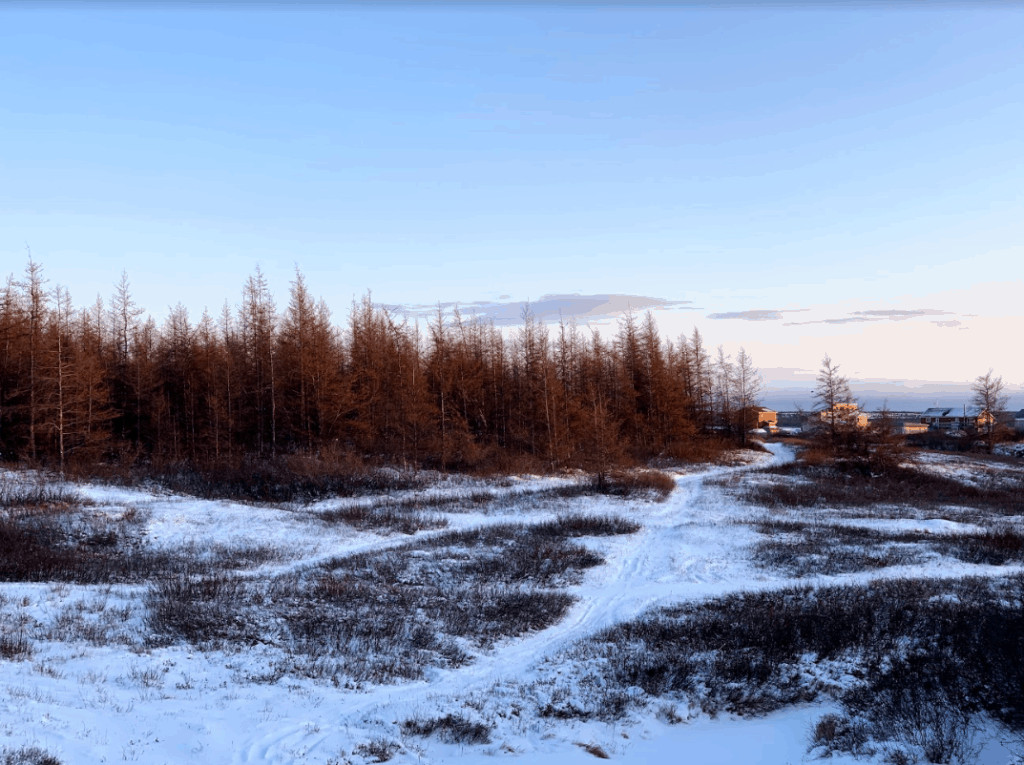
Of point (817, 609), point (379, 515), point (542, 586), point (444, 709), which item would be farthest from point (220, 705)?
point (379, 515)

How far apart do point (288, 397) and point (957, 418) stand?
408 feet

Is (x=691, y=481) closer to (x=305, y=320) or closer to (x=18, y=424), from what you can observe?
(x=305, y=320)

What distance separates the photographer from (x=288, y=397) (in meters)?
46.3

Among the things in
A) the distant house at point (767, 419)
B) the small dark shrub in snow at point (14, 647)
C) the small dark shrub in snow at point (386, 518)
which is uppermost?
the small dark shrub in snow at point (14, 647)

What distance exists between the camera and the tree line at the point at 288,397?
39.0 m

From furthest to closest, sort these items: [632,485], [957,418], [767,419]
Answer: [767,419]
[957,418]
[632,485]

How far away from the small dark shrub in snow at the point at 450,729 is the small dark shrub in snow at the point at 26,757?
3595 mm

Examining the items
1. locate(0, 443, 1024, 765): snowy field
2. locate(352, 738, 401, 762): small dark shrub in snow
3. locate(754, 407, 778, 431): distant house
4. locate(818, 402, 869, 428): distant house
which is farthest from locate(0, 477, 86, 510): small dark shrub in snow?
locate(754, 407, 778, 431): distant house

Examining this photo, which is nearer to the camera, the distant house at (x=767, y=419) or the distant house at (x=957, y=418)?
the distant house at (x=957, y=418)

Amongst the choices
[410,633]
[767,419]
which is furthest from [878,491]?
[767,419]

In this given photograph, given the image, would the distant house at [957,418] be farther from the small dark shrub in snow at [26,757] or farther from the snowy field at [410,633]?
the small dark shrub in snow at [26,757]

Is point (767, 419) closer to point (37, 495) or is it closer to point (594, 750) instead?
point (37, 495)

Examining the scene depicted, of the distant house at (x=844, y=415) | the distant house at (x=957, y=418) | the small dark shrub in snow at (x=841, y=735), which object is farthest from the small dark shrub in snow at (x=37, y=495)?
the distant house at (x=957, y=418)

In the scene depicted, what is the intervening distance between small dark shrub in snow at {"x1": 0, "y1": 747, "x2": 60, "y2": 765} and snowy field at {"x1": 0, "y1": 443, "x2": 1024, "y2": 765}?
48 millimetres
